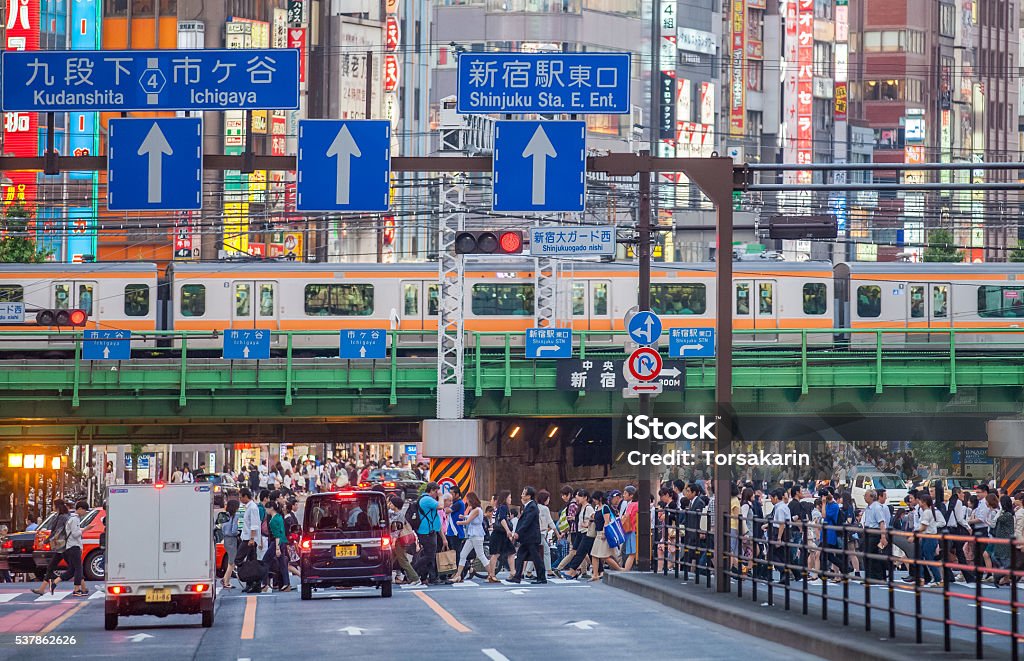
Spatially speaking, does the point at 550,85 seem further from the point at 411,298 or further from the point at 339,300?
the point at 339,300

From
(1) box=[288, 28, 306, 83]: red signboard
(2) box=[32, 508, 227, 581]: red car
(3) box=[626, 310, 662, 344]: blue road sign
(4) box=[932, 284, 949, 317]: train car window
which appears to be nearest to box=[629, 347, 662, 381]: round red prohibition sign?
(3) box=[626, 310, 662, 344]: blue road sign

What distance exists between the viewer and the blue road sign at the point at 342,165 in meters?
23.5

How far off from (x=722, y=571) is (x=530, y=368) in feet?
72.6

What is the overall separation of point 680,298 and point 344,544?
26.6 metres

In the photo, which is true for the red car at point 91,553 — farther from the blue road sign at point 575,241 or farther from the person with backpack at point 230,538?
the blue road sign at point 575,241

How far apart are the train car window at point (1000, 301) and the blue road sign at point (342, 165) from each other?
31132 mm

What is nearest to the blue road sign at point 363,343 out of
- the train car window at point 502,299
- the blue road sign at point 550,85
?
the train car window at point 502,299

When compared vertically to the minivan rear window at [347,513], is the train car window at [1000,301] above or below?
above

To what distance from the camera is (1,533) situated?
1526 inches

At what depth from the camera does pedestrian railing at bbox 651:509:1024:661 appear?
578 inches

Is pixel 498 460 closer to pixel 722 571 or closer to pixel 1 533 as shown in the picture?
pixel 1 533

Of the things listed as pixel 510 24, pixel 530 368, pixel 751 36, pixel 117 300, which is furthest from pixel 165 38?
pixel 530 368

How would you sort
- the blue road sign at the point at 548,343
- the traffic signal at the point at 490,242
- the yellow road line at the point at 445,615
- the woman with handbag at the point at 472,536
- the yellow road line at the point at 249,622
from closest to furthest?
the yellow road line at the point at 249,622 → the yellow road line at the point at 445,615 → the traffic signal at the point at 490,242 → the woman with handbag at the point at 472,536 → the blue road sign at the point at 548,343

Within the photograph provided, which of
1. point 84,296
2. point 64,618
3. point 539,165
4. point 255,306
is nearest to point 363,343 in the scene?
point 255,306
